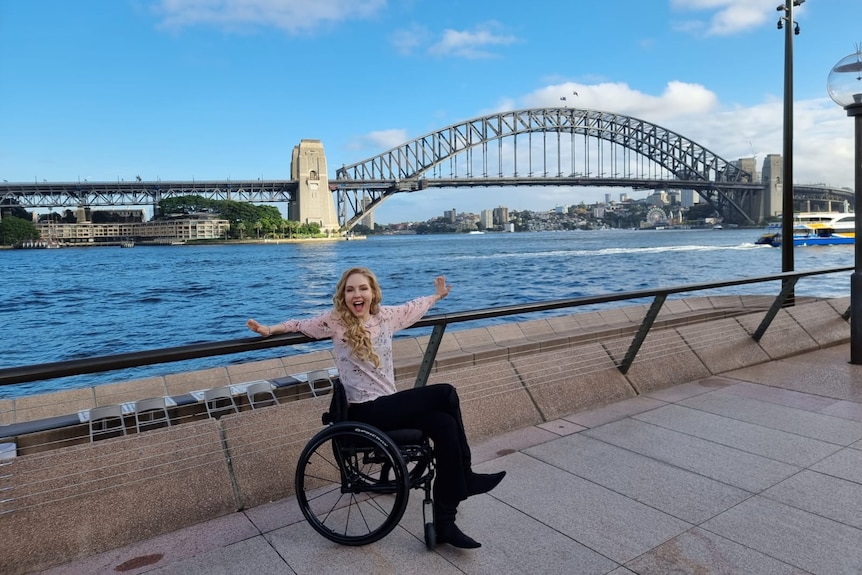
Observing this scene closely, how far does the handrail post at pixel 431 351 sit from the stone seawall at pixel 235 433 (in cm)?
32

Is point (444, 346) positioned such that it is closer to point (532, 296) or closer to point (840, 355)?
point (840, 355)

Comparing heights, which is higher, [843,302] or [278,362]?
[843,302]

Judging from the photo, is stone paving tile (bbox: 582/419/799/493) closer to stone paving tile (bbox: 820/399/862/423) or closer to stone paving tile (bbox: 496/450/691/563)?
stone paving tile (bbox: 496/450/691/563)

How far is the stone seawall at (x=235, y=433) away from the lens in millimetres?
2848

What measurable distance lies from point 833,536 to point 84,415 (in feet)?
18.4

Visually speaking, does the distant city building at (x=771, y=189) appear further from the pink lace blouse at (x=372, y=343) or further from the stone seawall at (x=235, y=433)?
the pink lace blouse at (x=372, y=343)

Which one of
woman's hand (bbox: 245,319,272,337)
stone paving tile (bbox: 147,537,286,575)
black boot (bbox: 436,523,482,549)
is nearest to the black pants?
black boot (bbox: 436,523,482,549)

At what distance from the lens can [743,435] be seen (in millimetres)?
4051

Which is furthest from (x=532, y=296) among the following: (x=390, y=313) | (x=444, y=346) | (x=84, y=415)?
(x=390, y=313)

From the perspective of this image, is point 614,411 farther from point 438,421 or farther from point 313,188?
point 313,188

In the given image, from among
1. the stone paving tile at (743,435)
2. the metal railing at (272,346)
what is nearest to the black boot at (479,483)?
the metal railing at (272,346)

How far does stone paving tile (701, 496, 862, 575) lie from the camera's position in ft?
8.43

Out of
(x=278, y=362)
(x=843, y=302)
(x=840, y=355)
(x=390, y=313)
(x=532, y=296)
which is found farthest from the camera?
(x=532, y=296)

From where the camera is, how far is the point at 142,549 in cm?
282
